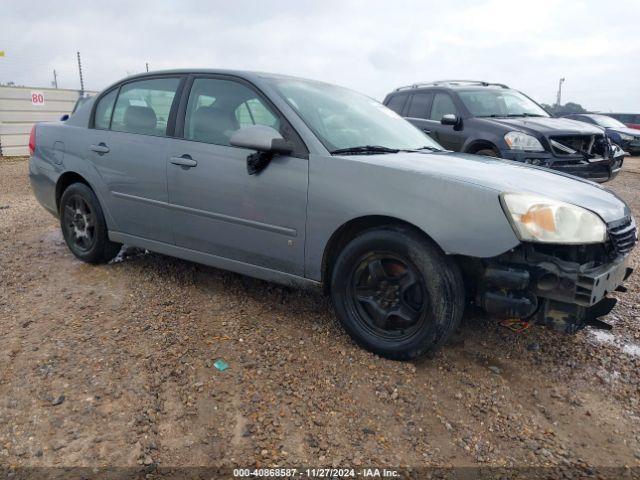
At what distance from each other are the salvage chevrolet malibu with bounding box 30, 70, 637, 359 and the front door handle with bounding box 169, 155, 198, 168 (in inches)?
0.7

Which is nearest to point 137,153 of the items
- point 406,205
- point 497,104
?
point 406,205

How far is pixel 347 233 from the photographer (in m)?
2.93

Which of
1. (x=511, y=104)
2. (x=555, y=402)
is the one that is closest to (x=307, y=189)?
(x=555, y=402)

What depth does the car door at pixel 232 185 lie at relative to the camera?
3010 millimetres

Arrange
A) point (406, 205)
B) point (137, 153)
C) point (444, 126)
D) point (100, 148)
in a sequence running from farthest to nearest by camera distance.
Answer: point (444, 126)
point (100, 148)
point (137, 153)
point (406, 205)

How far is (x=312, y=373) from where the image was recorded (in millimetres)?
2688

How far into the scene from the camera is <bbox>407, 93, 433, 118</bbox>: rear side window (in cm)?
770

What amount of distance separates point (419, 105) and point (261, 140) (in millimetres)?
5438

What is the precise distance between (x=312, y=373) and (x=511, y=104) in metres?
6.21

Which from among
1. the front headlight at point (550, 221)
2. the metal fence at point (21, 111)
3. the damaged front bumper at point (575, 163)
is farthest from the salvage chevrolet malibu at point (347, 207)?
the metal fence at point (21, 111)

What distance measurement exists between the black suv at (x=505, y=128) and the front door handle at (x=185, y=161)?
381cm

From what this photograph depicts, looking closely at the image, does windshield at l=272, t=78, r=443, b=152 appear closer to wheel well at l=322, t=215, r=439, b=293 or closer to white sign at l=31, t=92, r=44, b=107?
wheel well at l=322, t=215, r=439, b=293

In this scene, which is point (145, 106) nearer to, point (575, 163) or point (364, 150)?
point (364, 150)

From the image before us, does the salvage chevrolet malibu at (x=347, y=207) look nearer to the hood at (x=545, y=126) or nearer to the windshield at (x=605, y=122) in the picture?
the hood at (x=545, y=126)
